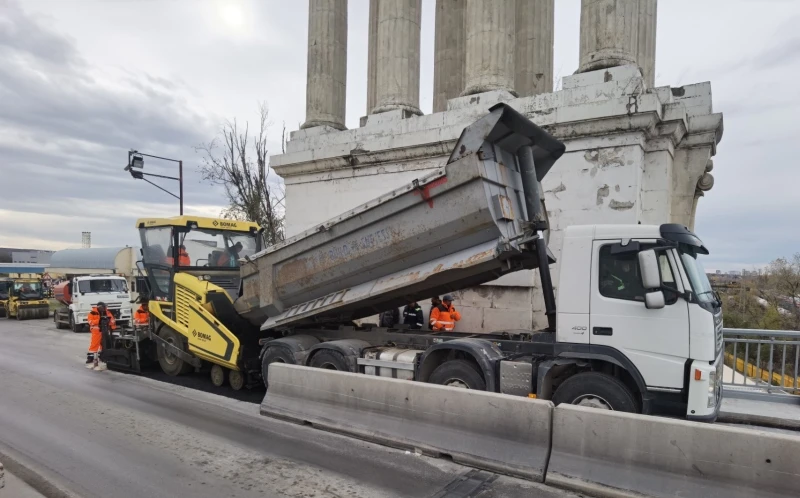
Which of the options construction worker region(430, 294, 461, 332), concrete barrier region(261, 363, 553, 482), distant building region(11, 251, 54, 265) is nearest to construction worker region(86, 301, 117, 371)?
concrete barrier region(261, 363, 553, 482)

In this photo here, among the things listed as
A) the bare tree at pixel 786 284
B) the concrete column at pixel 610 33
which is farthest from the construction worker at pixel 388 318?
the bare tree at pixel 786 284

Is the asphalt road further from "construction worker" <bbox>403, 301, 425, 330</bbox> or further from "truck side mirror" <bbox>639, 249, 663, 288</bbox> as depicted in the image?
"construction worker" <bbox>403, 301, 425, 330</bbox>

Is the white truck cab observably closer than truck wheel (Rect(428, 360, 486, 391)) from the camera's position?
Yes

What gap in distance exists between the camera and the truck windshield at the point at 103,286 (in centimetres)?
1962

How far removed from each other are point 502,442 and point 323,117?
35.8ft

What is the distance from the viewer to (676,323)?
4809mm

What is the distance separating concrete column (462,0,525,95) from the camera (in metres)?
10.2

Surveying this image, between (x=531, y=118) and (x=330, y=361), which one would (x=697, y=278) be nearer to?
(x=330, y=361)

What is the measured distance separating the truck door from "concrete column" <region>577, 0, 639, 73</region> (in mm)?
5138

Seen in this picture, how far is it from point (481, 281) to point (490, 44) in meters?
5.80

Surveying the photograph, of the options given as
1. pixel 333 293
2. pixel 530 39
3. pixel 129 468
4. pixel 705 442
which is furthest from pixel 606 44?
pixel 129 468

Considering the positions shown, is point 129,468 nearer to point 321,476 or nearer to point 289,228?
point 321,476

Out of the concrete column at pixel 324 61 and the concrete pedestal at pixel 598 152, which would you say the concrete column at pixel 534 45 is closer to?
the concrete pedestal at pixel 598 152

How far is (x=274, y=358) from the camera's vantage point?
7582mm
